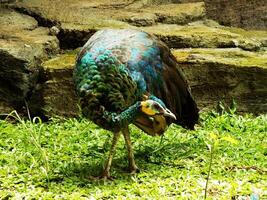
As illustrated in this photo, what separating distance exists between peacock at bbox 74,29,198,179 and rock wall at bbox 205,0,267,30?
355cm

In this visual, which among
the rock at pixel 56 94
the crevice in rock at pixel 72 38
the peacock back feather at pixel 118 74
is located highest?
the peacock back feather at pixel 118 74

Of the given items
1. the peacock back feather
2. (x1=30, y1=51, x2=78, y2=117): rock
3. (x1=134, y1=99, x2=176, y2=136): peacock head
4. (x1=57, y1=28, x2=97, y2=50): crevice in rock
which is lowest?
(x1=30, y1=51, x2=78, y2=117): rock

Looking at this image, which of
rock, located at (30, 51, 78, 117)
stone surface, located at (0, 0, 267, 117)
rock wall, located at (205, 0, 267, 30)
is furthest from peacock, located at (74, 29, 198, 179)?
rock wall, located at (205, 0, 267, 30)

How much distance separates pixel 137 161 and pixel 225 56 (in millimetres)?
1956

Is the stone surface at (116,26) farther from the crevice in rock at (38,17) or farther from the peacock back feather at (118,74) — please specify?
the peacock back feather at (118,74)

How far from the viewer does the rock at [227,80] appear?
6.14 m

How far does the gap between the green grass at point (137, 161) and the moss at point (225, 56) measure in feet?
1.91

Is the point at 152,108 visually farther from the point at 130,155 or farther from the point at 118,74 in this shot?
the point at 130,155

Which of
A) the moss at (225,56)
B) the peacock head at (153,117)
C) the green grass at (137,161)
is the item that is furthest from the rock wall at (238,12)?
the peacock head at (153,117)

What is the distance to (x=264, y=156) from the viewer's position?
16.4 feet

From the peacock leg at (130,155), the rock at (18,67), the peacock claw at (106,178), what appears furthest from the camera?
the rock at (18,67)

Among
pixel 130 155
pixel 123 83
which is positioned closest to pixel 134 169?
pixel 130 155

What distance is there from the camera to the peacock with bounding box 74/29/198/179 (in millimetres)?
4316

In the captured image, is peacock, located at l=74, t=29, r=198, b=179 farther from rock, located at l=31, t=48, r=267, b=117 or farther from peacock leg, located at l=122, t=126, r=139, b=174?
rock, located at l=31, t=48, r=267, b=117
